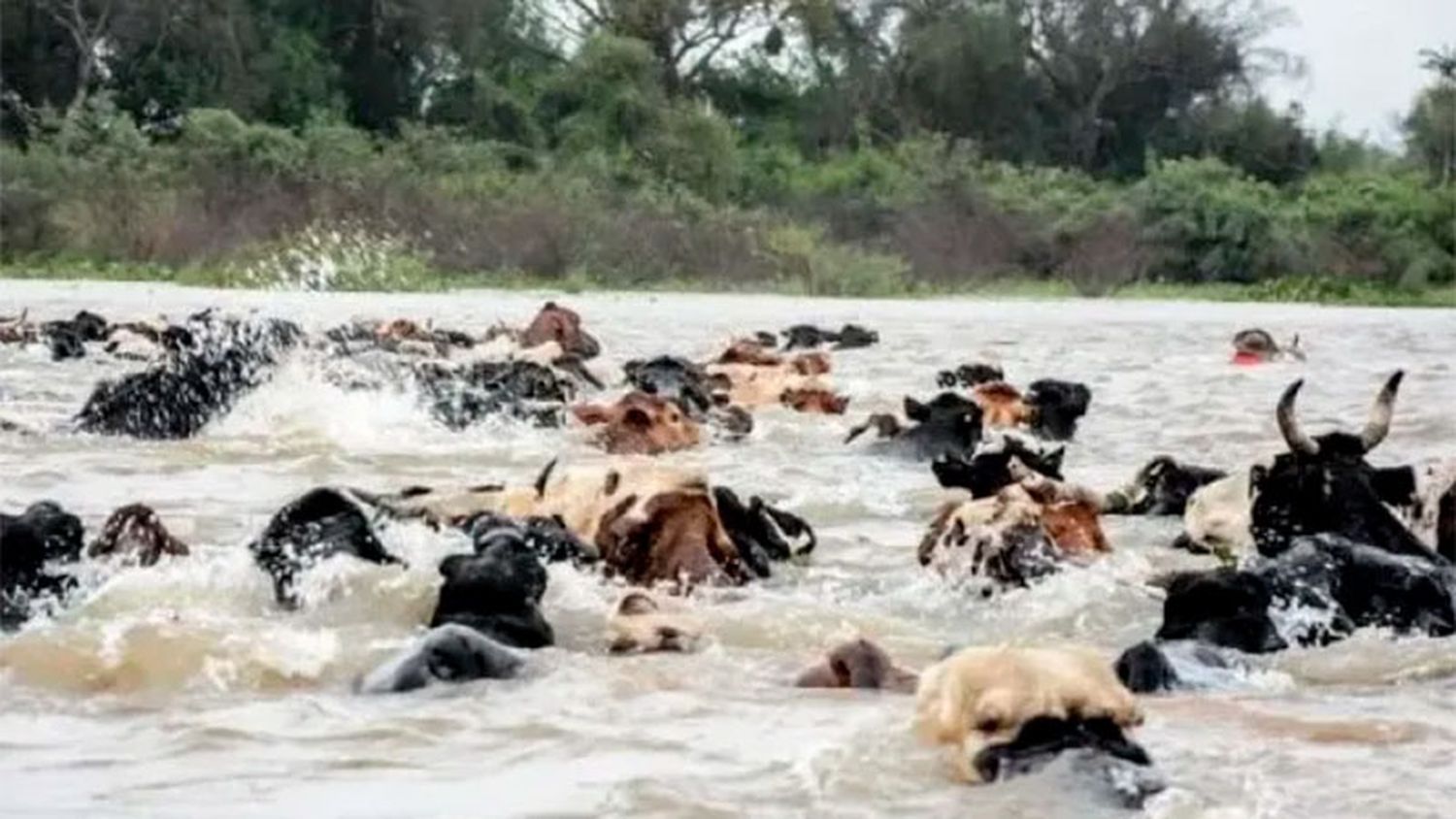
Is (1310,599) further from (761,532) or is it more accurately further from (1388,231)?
(1388,231)

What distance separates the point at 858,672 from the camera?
17.0ft

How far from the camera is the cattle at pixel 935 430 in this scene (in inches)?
388

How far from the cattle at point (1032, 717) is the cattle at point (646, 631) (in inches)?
45.1

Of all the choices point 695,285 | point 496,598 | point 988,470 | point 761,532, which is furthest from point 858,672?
point 695,285

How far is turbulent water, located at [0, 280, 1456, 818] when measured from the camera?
4160 mm

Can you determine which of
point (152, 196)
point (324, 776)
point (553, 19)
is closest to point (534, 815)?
point (324, 776)

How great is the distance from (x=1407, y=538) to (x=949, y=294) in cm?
3014

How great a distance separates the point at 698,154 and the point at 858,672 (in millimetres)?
38230

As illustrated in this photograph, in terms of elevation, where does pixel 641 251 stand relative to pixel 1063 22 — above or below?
below

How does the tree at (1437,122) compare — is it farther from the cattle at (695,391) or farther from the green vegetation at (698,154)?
the cattle at (695,391)

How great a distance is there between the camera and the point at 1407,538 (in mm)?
6445

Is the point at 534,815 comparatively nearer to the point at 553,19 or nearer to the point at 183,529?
the point at 183,529

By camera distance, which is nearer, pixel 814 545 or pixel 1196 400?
pixel 814 545

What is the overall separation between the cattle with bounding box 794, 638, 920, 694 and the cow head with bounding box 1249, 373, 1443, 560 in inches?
61.8
